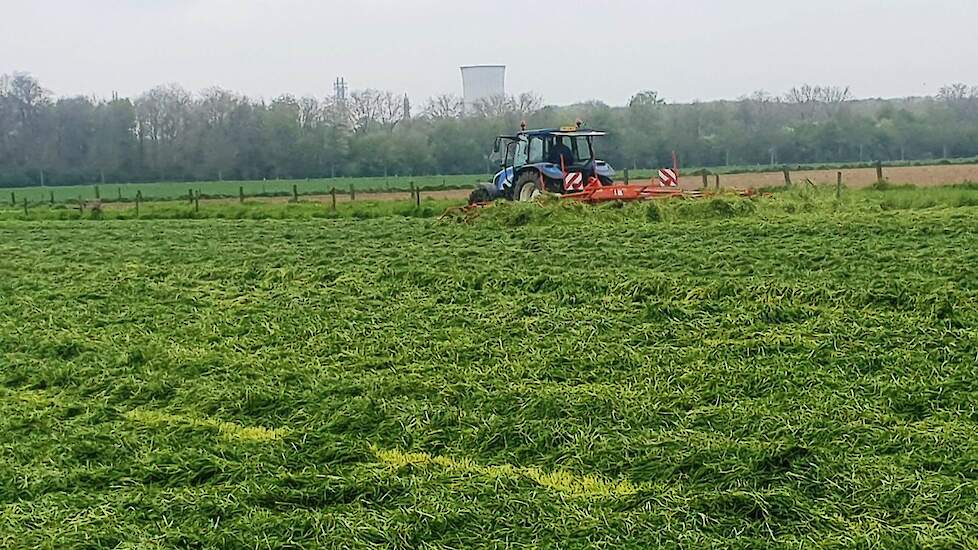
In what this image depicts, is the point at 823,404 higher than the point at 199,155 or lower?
lower

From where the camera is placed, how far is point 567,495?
12.6 ft

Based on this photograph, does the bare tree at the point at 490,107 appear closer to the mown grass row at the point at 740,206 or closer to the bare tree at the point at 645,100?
→ the bare tree at the point at 645,100

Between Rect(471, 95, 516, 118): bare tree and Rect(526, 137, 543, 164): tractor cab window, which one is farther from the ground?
Rect(471, 95, 516, 118): bare tree

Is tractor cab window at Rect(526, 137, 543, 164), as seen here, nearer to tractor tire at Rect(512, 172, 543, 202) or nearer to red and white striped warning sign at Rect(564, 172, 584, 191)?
tractor tire at Rect(512, 172, 543, 202)

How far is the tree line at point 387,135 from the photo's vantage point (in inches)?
1801

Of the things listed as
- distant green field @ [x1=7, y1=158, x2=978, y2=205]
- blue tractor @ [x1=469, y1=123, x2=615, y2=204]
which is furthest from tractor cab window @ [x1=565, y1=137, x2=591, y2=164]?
distant green field @ [x1=7, y1=158, x2=978, y2=205]

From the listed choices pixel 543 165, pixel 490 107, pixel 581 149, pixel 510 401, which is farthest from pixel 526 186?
pixel 490 107

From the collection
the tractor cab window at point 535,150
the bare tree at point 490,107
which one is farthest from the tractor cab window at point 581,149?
the bare tree at point 490,107

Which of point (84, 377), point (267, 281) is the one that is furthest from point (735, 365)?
point (267, 281)

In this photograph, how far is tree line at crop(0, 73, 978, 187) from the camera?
45.8 m

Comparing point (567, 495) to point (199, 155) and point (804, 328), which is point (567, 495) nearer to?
point (804, 328)

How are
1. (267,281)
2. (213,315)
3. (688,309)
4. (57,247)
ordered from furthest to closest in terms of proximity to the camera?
(57,247) < (267,281) < (213,315) < (688,309)

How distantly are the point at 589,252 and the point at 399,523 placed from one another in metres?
6.25

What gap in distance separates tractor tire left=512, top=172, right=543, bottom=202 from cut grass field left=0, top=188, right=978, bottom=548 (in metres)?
6.80
